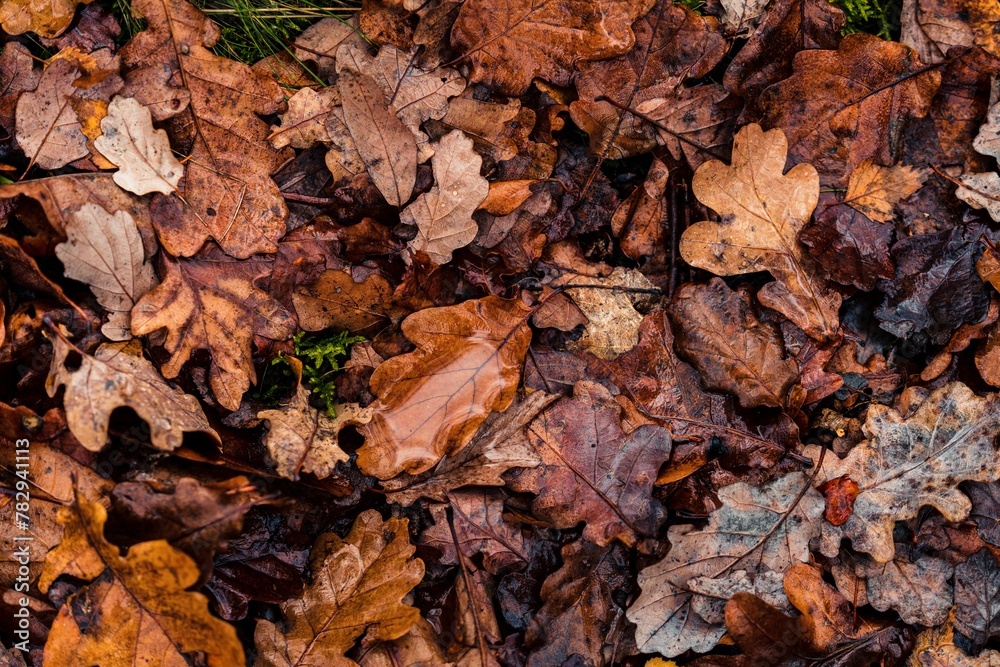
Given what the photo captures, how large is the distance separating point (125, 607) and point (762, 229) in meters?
2.72

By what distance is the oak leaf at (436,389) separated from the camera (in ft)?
8.02

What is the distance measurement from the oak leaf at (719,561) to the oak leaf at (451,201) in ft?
4.69

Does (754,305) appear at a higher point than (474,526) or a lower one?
higher

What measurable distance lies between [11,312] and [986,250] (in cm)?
375

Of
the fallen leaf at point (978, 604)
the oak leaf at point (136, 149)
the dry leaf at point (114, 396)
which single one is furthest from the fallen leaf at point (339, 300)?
the fallen leaf at point (978, 604)

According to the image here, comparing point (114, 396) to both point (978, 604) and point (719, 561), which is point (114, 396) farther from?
point (978, 604)

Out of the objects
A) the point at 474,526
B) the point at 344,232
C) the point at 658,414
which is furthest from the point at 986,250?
the point at 344,232

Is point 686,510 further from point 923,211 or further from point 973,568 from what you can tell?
point 923,211

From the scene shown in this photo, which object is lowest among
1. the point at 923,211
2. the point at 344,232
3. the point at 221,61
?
the point at 923,211

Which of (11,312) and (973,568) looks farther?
(973,568)

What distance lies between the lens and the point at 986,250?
265 centimetres

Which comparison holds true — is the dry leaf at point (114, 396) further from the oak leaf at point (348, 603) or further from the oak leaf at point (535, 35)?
the oak leaf at point (535, 35)

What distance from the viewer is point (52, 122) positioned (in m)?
2.48

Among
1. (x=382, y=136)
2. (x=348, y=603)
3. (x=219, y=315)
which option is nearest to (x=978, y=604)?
(x=348, y=603)
